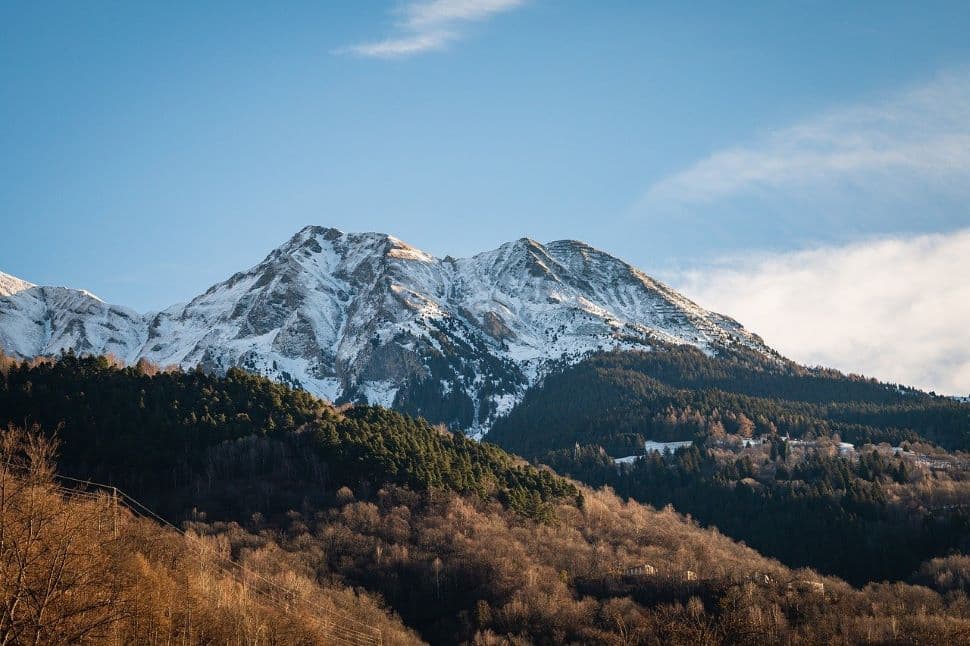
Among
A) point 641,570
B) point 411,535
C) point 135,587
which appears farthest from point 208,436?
point 135,587

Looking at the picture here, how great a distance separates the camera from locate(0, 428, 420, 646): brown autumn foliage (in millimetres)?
54531

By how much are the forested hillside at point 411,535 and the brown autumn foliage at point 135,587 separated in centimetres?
97

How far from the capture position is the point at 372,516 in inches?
5684

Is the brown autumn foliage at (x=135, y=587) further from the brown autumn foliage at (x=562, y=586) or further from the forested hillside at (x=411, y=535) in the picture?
the brown autumn foliage at (x=562, y=586)

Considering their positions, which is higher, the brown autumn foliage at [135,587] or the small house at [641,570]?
the small house at [641,570]

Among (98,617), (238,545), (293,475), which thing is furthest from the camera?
(293,475)

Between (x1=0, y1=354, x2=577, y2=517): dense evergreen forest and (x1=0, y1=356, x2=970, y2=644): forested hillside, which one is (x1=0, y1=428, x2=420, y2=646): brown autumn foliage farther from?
(x1=0, y1=354, x2=577, y2=517): dense evergreen forest

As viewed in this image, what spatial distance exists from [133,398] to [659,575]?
9399 centimetres

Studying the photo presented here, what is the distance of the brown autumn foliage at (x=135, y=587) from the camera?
5453 cm

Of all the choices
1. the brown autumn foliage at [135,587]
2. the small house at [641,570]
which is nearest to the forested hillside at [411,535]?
the small house at [641,570]

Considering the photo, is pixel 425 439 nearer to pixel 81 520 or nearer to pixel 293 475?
pixel 293 475

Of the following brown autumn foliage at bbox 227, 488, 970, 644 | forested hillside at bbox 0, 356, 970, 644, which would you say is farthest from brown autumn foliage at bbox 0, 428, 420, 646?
brown autumn foliage at bbox 227, 488, 970, 644

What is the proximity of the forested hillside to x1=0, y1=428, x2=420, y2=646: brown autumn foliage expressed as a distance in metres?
0.97

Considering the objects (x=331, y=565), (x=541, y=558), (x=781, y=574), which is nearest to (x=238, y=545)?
(x=331, y=565)
